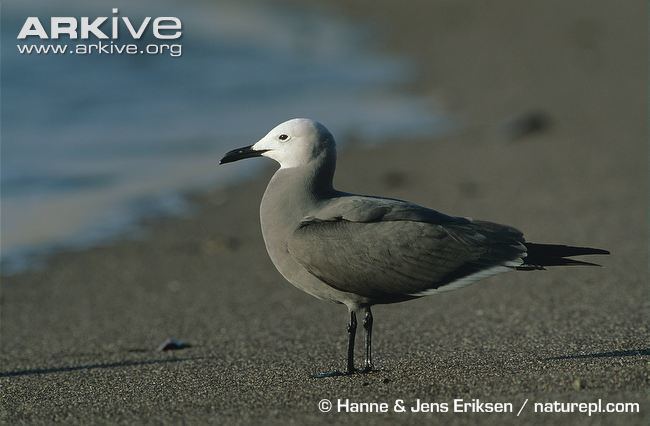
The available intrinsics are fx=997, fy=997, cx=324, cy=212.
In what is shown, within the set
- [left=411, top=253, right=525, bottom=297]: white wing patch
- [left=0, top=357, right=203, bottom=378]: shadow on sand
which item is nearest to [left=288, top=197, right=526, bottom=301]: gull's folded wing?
[left=411, top=253, right=525, bottom=297]: white wing patch

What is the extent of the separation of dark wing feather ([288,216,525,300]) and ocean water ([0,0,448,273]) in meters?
4.31

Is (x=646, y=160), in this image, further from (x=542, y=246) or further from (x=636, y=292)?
(x=542, y=246)

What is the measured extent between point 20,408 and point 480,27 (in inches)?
784

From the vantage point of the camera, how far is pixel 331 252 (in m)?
5.01

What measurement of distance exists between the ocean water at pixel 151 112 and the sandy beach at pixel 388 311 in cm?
77

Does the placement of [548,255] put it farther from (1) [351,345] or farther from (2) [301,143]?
(2) [301,143]

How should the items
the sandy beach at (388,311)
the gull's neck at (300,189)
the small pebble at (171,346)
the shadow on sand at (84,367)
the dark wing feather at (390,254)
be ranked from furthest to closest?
the small pebble at (171,346), the shadow on sand at (84,367), the gull's neck at (300,189), the dark wing feather at (390,254), the sandy beach at (388,311)

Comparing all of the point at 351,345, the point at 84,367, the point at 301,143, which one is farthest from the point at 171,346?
the point at 301,143

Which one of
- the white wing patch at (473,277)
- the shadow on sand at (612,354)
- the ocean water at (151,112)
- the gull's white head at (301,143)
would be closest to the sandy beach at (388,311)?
the shadow on sand at (612,354)

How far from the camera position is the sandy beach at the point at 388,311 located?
470 cm

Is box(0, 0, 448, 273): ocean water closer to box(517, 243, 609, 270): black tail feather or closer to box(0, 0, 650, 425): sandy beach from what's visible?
box(0, 0, 650, 425): sandy beach

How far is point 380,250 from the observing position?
503 centimetres

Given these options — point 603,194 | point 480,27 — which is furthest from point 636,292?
point 480,27

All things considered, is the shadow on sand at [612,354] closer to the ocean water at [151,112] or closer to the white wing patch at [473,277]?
the white wing patch at [473,277]
